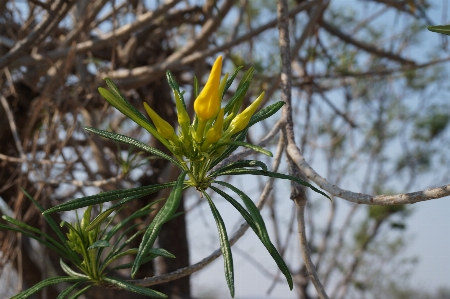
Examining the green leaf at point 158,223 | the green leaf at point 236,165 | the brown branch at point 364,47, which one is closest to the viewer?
the green leaf at point 158,223

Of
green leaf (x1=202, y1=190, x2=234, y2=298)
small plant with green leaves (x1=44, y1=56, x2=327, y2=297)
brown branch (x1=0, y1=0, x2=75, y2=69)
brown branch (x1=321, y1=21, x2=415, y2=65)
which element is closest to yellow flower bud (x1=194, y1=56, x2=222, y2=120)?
small plant with green leaves (x1=44, y1=56, x2=327, y2=297)

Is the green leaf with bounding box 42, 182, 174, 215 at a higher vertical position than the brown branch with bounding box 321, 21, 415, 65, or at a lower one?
lower

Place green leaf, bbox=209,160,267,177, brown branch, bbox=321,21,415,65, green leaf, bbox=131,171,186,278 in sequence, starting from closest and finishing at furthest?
green leaf, bbox=131,171,186,278 → green leaf, bbox=209,160,267,177 → brown branch, bbox=321,21,415,65

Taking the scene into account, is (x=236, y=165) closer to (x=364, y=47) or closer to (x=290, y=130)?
(x=290, y=130)

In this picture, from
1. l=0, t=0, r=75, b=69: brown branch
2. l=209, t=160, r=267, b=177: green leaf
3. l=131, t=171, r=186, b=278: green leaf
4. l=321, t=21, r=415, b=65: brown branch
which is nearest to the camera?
l=131, t=171, r=186, b=278: green leaf

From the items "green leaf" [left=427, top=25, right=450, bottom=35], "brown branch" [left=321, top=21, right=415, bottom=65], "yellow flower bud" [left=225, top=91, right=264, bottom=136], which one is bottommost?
"yellow flower bud" [left=225, top=91, right=264, bottom=136]

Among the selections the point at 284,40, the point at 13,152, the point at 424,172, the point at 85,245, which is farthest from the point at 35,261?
the point at 424,172

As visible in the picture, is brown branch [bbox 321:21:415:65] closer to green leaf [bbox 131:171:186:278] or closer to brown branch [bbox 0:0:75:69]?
brown branch [bbox 0:0:75:69]

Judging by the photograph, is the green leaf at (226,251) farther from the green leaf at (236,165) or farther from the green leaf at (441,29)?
the green leaf at (441,29)

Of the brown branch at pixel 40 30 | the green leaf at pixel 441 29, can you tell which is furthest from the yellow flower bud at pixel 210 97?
the brown branch at pixel 40 30
